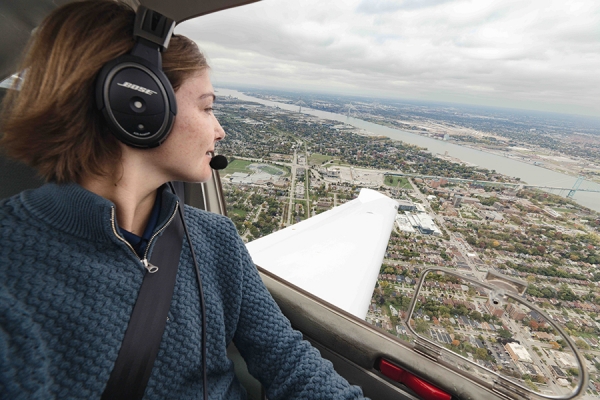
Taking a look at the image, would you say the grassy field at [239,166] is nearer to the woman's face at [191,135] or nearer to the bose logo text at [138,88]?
the woman's face at [191,135]

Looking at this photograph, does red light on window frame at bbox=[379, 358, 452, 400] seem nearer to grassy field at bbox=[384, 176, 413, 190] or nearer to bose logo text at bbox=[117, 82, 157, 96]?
grassy field at bbox=[384, 176, 413, 190]

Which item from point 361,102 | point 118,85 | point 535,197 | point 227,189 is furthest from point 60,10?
point 535,197

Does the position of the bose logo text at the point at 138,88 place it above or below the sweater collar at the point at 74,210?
above

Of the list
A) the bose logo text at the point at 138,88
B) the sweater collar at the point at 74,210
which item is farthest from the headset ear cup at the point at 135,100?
the sweater collar at the point at 74,210

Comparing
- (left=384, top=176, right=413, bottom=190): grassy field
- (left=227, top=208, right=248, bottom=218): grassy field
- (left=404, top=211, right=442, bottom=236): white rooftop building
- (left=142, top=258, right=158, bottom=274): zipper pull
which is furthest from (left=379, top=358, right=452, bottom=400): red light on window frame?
(left=227, top=208, right=248, bottom=218): grassy field

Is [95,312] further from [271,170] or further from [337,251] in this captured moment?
[337,251]

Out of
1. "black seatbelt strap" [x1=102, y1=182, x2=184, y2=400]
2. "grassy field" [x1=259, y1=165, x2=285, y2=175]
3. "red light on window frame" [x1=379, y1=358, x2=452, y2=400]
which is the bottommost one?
"red light on window frame" [x1=379, y1=358, x2=452, y2=400]
